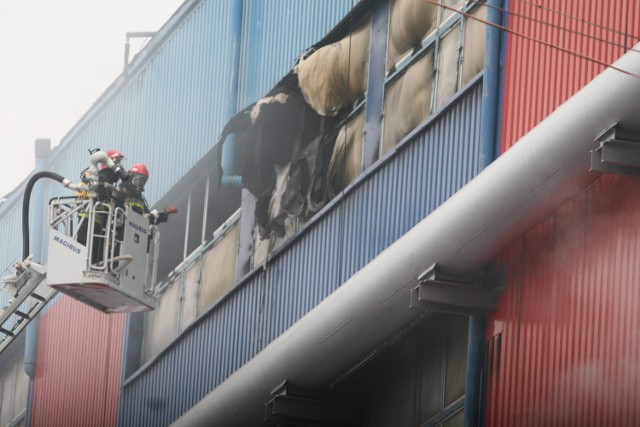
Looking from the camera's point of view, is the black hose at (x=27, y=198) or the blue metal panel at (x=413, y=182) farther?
the black hose at (x=27, y=198)

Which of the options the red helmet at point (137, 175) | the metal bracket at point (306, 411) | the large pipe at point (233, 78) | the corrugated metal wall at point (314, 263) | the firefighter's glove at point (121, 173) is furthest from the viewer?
the large pipe at point (233, 78)

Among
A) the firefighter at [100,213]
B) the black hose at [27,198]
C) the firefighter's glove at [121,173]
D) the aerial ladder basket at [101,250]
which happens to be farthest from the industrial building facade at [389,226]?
the black hose at [27,198]

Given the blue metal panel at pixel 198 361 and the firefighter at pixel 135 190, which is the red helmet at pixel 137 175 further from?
the blue metal panel at pixel 198 361

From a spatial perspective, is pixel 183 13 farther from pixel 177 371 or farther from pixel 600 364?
pixel 600 364

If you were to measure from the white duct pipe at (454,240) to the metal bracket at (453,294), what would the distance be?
196 mm

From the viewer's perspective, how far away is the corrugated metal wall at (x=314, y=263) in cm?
1942

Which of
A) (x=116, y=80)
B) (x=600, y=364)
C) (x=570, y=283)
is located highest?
(x=116, y=80)

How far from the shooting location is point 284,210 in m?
24.6

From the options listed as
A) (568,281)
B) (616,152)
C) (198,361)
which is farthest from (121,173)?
(616,152)

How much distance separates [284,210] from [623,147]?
10.2 m

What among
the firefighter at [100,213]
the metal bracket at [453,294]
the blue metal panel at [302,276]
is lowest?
the metal bracket at [453,294]

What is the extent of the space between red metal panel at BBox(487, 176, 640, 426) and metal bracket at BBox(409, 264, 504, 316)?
202 mm

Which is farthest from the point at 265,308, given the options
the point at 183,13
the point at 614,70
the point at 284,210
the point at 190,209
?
the point at 614,70

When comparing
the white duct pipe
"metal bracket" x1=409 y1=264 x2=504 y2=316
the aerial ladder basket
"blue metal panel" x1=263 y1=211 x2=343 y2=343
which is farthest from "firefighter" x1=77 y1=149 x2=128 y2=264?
"metal bracket" x1=409 y1=264 x2=504 y2=316
